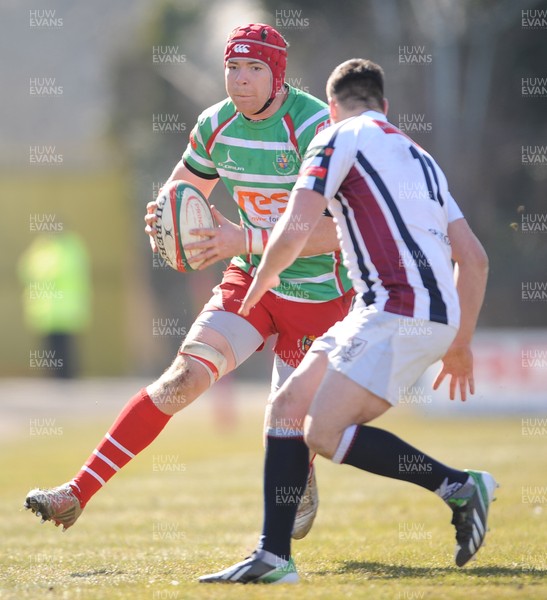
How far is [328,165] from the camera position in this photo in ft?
16.9

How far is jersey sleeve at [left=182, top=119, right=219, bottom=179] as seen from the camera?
6.62 metres

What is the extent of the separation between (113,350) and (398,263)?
22.5 m

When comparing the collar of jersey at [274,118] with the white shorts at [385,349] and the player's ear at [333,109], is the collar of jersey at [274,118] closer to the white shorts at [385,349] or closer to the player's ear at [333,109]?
the player's ear at [333,109]

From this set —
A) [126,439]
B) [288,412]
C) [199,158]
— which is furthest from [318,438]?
[199,158]

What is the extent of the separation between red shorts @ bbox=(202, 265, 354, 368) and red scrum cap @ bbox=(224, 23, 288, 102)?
1.04 meters

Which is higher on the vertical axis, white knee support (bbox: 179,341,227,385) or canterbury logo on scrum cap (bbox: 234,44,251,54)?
canterbury logo on scrum cap (bbox: 234,44,251,54)

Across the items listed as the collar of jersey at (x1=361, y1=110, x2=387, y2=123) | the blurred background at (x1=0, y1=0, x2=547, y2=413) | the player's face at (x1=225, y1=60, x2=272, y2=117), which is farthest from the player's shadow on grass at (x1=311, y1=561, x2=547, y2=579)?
the blurred background at (x1=0, y1=0, x2=547, y2=413)

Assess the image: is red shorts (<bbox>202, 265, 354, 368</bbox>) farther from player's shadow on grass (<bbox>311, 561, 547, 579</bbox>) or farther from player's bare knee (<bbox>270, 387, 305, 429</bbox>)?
player's shadow on grass (<bbox>311, 561, 547, 579</bbox>)

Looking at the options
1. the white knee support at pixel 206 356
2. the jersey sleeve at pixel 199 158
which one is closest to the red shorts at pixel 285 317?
the white knee support at pixel 206 356

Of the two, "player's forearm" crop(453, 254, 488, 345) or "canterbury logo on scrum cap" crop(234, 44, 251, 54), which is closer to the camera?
"player's forearm" crop(453, 254, 488, 345)

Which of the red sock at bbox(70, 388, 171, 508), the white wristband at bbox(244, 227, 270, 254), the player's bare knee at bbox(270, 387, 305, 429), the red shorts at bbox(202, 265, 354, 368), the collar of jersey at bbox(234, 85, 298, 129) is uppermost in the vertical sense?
the collar of jersey at bbox(234, 85, 298, 129)

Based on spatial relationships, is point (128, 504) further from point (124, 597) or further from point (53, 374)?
point (53, 374)

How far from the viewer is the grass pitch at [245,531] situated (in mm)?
5180

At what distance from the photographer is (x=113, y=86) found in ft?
116
